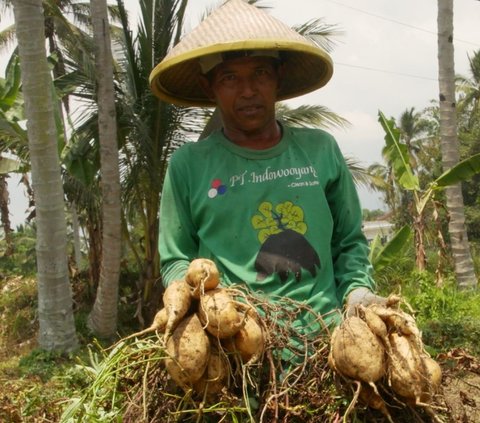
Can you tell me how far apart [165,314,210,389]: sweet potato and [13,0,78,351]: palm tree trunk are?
15.1 ft

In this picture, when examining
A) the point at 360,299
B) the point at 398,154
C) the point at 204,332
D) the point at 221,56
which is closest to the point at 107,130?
the point at 398,154

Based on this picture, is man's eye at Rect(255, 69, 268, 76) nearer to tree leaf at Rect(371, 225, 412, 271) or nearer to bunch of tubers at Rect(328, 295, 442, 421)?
bunch of tubers at Rect(328, 295, 442, 421)

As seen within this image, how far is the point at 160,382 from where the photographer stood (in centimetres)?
145

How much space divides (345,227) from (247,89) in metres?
0.52

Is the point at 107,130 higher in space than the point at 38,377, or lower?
higher

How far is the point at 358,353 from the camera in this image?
1.33m

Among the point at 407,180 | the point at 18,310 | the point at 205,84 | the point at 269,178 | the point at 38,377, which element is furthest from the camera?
the point at 18,310

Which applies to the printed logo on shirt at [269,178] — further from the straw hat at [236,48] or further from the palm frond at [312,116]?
the palm frond at [312,116]

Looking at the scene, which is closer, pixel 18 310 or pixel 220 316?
pixel 220 316

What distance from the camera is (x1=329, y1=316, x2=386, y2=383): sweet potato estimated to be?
52.4 inches

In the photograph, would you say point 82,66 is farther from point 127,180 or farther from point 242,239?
point 242,239

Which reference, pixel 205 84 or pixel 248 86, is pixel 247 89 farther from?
pixel 205 84

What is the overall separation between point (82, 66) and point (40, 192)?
8.35ft

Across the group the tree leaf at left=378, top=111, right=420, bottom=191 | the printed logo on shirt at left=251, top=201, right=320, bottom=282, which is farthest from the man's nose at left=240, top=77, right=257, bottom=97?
the tree leaf at left=378, top=111, right=420, bottom=191
